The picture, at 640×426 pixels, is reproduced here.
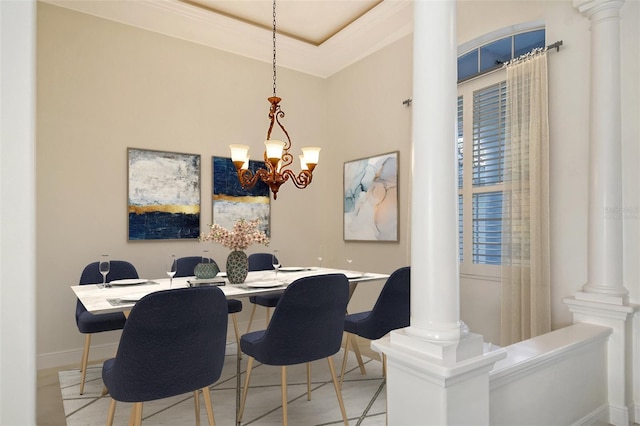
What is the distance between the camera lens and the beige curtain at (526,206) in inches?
111

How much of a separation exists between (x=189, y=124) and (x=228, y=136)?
1.47 feet

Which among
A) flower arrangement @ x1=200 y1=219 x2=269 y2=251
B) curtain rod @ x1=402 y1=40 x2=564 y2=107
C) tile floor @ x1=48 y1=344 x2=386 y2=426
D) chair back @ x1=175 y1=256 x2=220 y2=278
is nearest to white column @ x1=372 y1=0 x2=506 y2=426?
tile floor @ x1=48 y1=344 x2=386 y2=426

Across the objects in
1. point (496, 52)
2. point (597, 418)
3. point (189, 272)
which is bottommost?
point (597, 418)

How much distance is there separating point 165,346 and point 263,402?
1257 mm

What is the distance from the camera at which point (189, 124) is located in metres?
4.28

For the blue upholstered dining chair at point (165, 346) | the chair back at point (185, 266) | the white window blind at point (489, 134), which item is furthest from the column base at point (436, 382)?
the chair back at point (185, 266)

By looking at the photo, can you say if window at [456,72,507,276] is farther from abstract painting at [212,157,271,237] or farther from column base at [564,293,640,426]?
abstract painting at [212,157,271,237]

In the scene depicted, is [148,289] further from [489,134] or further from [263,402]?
[489,134]

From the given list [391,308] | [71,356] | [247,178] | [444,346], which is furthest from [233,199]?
[444,346]

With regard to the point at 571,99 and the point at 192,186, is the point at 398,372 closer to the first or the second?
the point at 571,99

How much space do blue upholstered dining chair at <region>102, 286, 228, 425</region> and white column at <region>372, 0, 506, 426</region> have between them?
87 cm

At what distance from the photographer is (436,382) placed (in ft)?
4.64

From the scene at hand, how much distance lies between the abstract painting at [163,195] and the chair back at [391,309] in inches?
92.3

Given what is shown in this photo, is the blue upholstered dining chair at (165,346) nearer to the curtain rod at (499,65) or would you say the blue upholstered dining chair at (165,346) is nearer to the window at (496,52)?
the curtain rod at (499,65)
